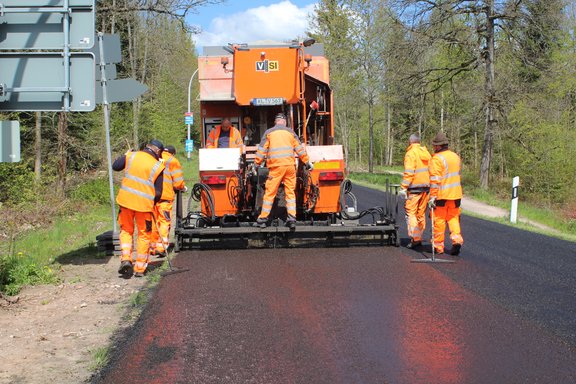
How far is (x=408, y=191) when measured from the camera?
9.97 metres

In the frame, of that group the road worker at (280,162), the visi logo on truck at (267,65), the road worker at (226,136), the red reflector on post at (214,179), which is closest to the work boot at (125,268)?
the road worker at (280,162)

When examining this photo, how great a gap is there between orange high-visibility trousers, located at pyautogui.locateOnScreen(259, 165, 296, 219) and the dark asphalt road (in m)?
0.96

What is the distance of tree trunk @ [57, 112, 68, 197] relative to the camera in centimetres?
1733

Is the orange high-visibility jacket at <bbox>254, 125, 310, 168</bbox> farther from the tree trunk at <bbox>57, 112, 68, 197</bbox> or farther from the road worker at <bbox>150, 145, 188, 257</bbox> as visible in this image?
the tree trunk at <bbox>57, 112, 68, 197</bbox>

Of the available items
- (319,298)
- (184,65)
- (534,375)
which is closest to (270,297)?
(319,298)

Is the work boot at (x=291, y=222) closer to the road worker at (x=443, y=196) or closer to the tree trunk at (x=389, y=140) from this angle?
the road worker at (x=443, y=196)

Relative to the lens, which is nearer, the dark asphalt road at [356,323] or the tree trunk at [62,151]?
the dark asphalt road at [356,323]

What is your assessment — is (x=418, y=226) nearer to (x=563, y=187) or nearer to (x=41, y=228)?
(x=41, y=228)

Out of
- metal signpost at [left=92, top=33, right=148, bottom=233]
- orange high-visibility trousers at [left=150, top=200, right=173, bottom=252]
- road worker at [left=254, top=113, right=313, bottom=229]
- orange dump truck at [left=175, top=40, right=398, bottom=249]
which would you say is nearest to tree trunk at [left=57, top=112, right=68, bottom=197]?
orange dump truck at [left=175, top=40, right=398, bottom=249]

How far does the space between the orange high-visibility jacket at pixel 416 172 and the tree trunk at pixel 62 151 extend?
1078 cm

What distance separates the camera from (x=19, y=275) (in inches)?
293

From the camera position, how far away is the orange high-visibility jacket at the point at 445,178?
358 inches

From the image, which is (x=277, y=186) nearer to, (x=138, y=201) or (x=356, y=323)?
(x=138, y=201)

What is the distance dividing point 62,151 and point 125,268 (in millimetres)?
10983
